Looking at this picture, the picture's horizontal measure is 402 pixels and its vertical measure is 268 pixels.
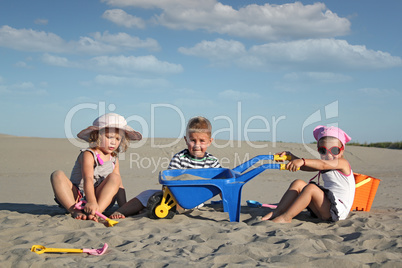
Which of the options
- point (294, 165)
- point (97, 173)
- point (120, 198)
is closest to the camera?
point (294, 165)

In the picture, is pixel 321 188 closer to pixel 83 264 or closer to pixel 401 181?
pixel 83 264

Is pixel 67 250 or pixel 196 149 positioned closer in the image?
pixel 67 250

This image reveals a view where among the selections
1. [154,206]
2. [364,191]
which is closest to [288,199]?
[364,191]

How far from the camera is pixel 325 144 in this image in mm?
4121

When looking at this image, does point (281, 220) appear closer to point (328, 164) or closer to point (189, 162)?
point (328, 164)

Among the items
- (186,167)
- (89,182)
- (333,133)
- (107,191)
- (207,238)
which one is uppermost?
(333,133)

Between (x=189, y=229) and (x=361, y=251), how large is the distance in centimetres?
147

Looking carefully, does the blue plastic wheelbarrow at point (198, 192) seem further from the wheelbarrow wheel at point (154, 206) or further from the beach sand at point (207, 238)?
the beach sand at point (207, 238)

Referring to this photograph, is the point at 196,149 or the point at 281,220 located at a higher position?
the point at 196,149

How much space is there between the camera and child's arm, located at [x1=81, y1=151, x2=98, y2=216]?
4023 millimetres

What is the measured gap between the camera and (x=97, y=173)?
4500mm

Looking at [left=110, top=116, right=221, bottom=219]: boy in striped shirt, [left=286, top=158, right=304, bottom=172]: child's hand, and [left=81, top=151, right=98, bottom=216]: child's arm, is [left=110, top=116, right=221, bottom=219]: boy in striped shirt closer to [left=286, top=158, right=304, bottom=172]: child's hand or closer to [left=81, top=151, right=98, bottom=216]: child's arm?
[left=81, top=151, right=98, bottom=216]: child's arm

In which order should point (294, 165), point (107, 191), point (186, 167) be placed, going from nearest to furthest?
1. point (294, 165)
2. point (107, 191)
3. point (186, 167)

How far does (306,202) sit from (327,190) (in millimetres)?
279
